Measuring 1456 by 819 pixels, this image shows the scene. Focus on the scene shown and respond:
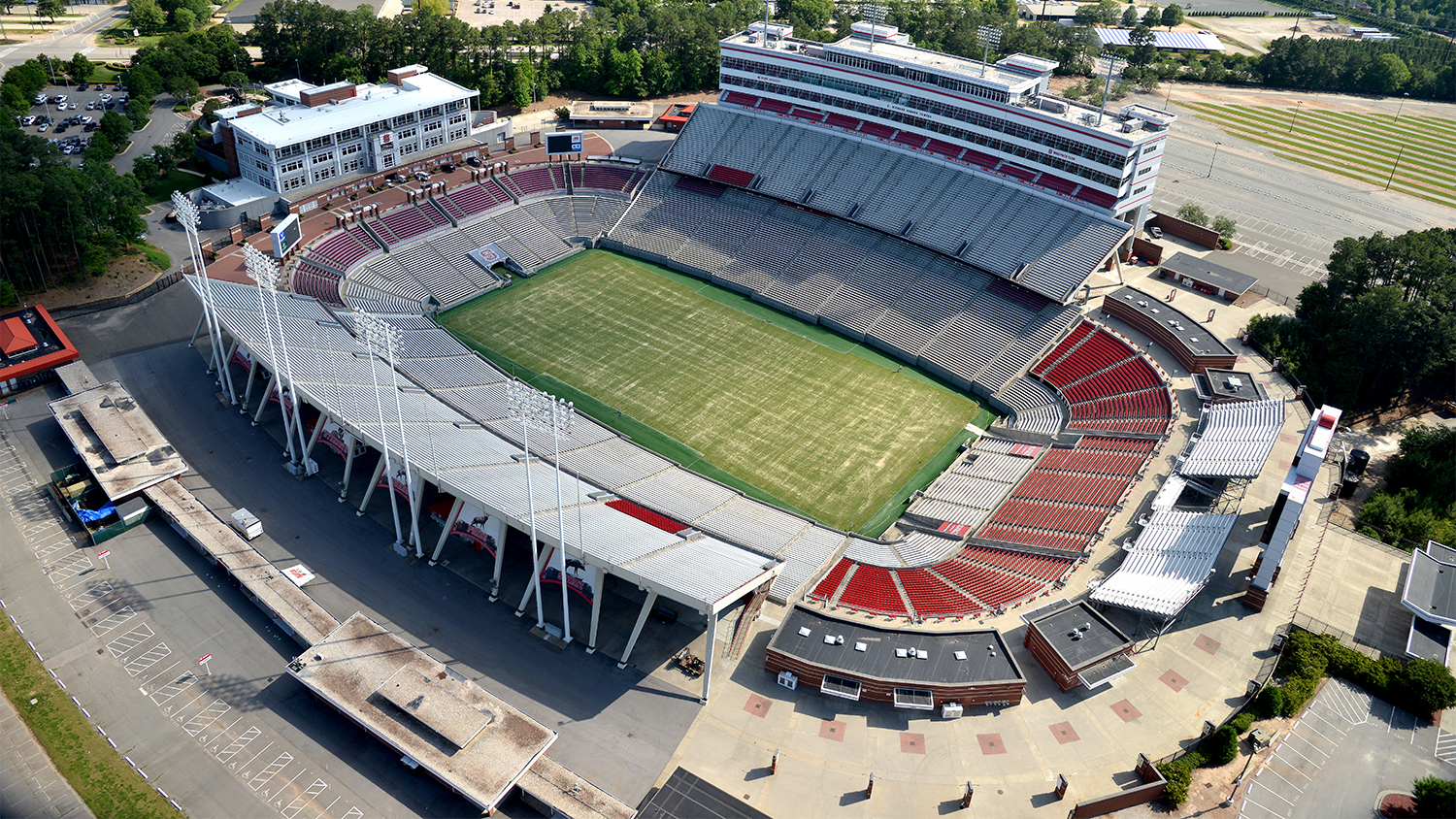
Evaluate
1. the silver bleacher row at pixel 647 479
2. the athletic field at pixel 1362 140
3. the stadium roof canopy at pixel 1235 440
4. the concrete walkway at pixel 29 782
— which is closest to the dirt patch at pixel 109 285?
the silver bleacher row at pixel 647 479

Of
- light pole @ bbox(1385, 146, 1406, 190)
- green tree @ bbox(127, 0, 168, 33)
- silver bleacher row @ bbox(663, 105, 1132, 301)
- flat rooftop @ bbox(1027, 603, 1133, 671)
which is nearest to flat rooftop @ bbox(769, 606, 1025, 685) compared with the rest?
flat rooftop @ bbox(1027, 603, 1133, 671)

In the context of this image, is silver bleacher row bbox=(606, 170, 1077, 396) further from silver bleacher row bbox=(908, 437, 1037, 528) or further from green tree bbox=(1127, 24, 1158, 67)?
green tree bbox=(1127, 24, 1158, 67)

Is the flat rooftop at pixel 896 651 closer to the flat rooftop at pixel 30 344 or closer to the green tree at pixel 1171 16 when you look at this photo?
the flat rooftop at pixel 30 344

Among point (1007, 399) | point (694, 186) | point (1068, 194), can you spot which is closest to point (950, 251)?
point (1068, 194)

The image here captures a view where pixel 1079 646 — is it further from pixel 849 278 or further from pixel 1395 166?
pixel 1395 166

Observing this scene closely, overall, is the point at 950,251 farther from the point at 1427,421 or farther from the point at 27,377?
the point at 27,377

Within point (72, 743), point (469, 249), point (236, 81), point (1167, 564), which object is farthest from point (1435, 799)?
point (236, 81)
